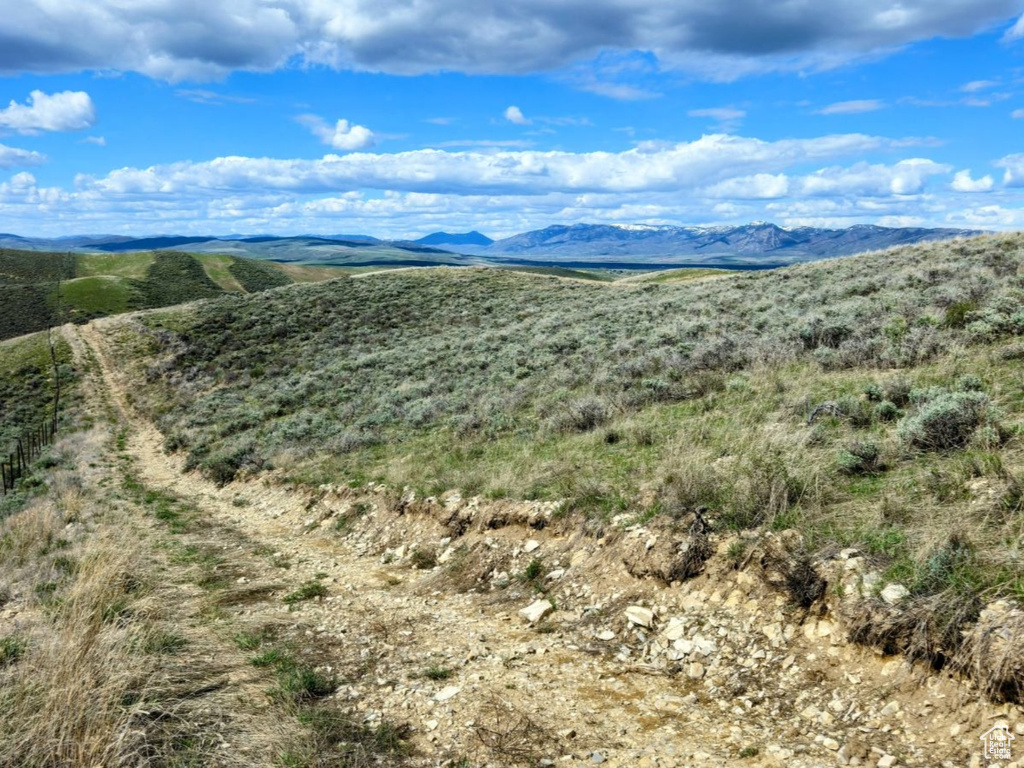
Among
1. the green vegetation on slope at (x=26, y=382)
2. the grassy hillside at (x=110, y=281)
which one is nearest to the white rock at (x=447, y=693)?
the green vegetation on slope at (x=26, y=382)

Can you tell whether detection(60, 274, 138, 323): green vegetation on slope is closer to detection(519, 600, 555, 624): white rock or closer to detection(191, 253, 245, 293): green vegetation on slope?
detection(191, 253, 245, 293): green vegetation on slope

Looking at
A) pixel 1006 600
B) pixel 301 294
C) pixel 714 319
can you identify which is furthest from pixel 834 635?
pixel 301 294

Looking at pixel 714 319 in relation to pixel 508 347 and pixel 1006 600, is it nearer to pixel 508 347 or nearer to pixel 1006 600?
pixel 508 347

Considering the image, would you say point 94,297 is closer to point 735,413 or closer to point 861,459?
point 735,413

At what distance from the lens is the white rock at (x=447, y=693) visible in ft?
18.5

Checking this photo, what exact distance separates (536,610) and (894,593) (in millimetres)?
3740

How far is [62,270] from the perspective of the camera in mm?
133000

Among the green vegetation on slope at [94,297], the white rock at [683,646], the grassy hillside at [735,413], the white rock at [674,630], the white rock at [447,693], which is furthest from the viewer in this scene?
the green vegetation on slope at [94,297]

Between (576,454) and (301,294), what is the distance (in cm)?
4766

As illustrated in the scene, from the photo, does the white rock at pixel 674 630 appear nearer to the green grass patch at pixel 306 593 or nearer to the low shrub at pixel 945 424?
the low shrub at pixel 945 424

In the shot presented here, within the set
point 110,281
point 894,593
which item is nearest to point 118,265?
point 110,281

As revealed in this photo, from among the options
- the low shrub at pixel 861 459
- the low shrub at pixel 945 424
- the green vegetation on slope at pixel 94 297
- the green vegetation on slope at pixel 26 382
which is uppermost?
the green vegetation on slope at pixel 94 297

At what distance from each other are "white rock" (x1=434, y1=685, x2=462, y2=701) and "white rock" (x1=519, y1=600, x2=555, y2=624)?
149cm

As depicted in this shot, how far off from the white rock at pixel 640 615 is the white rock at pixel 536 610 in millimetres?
1033
